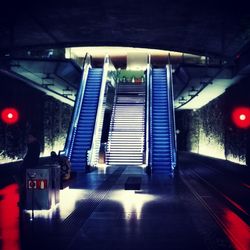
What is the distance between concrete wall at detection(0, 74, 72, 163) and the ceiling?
127 inches

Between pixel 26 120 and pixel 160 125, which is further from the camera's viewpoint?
pixel 26 120

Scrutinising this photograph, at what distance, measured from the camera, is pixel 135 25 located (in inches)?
522

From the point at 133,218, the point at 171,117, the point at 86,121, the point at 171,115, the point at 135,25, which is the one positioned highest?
the point at 135,25

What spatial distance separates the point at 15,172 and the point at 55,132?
13.0m

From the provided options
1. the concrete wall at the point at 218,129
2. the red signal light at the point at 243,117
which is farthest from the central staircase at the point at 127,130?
the red signal light at the point at 243,117

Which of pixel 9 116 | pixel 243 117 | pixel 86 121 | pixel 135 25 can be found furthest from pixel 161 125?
pixel 243 117

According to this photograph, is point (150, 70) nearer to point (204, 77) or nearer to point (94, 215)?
point (204, 77)

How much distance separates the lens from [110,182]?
538 inches

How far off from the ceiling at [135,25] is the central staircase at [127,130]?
6.02 meters

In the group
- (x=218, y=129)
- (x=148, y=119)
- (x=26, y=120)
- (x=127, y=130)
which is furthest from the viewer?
(x=218, y=129)

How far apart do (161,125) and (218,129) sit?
21.5ft

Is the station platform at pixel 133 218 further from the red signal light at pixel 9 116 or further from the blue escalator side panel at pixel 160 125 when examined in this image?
the blue escalator side panel at pixel 160 125

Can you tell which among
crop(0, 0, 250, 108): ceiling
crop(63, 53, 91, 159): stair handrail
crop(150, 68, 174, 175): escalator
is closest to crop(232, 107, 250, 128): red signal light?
crop(0, 0, 250, 108): ceiling

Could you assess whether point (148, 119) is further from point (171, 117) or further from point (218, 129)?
point (218, 129)
